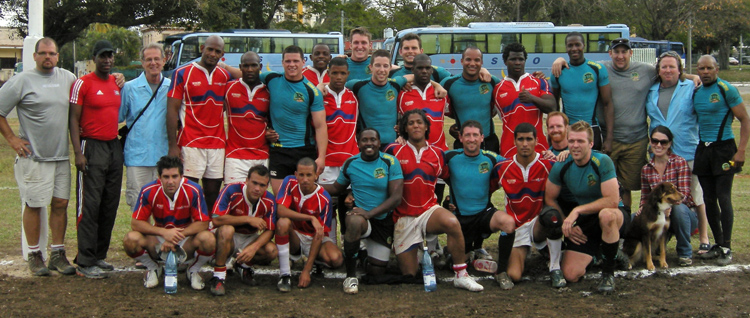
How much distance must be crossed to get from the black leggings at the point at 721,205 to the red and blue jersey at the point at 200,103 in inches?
189

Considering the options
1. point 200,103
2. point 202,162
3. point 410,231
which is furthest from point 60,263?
point 410,231

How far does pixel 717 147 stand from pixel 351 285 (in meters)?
3.82

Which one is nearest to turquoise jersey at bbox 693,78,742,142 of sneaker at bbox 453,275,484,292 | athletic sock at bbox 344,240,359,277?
sneaker at bbox 453,275,484,292

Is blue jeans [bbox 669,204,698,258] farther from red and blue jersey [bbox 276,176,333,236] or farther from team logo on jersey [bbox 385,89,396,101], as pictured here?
red and blue jersey [bbox 276,176,333,236]

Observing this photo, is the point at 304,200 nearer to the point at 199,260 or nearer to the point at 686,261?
the point at 199,260

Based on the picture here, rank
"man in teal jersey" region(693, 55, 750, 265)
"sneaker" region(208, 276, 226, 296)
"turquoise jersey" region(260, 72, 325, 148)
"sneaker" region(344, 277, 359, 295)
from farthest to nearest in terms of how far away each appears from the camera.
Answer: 1. "man in teal jersey" region(693, 55, 750, 265)
2. "turquoise jersey" region(260, 72, 325, 148)
3. "sneaker" region(344, 277, 359, 295)
4. "sneaker" region(208, 276, 226, 296)

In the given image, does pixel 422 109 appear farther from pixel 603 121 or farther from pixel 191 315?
pixel 191 315

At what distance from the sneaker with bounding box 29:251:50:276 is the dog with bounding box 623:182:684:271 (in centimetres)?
535

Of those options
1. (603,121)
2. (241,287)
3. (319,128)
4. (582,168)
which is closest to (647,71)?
(603,121)

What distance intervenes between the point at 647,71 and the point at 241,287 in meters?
4.68

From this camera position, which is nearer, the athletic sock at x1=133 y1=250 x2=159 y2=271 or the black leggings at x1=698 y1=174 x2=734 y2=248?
the athletic sock at x1=133 y1=250 x2=159 y2=271

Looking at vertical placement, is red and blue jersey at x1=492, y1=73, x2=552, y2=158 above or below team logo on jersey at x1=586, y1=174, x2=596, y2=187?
above

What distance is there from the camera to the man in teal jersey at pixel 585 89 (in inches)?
276

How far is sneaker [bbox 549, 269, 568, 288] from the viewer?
19.3 feet
